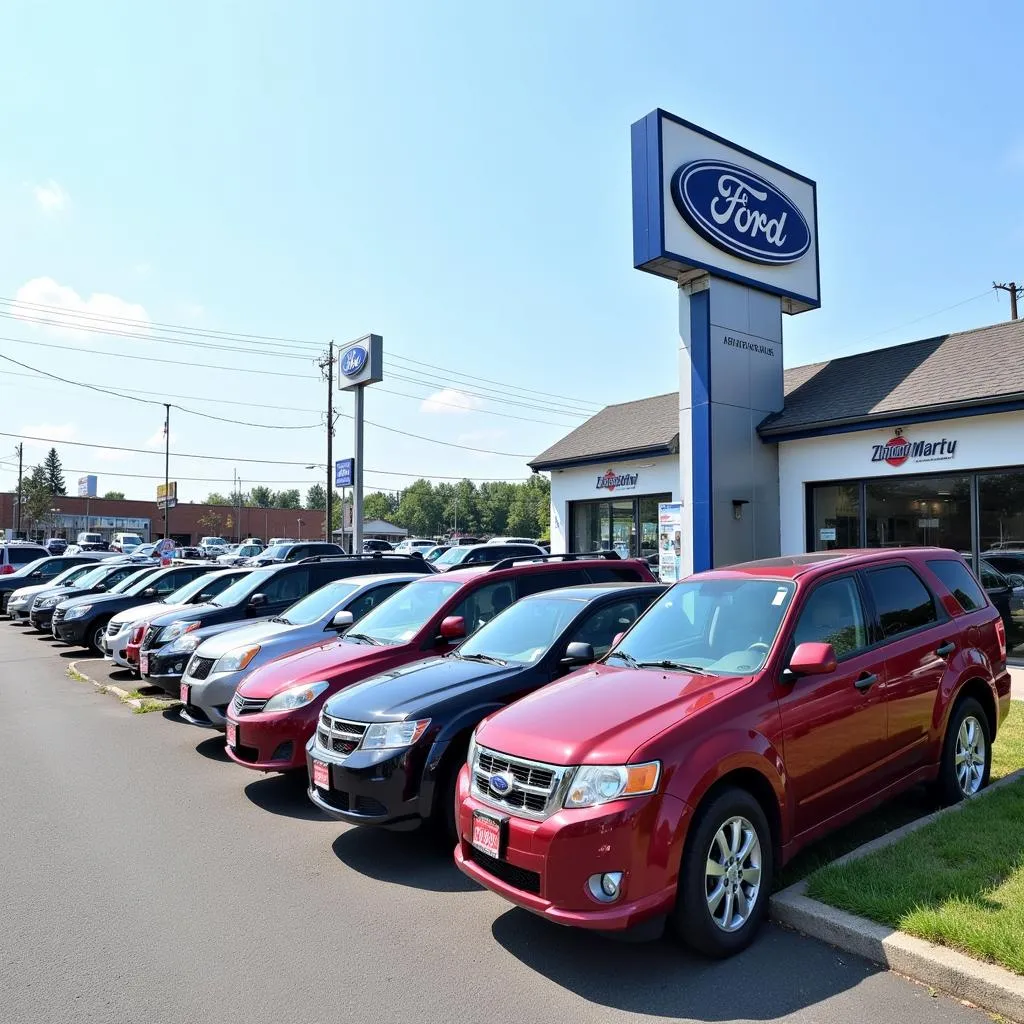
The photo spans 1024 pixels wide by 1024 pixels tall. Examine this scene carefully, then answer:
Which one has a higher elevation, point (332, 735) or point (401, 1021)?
point (332, 735)

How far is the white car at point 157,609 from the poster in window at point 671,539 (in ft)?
23.3

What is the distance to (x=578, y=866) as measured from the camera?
140 inches

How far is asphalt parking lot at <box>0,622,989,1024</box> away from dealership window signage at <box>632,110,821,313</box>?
34.4 ft

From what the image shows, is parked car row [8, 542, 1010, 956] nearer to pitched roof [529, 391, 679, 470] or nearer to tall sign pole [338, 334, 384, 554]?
pitched roof [529, 391, 679, 470]

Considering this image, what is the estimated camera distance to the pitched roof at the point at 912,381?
12.4 metres

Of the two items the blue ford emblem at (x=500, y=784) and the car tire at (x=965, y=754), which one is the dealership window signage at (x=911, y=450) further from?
the blue ford emblem at (x=500, y=784)

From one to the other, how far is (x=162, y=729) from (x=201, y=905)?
17.2 feet

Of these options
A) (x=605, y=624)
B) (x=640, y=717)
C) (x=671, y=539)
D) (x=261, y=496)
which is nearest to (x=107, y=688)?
(x=605, y=624)

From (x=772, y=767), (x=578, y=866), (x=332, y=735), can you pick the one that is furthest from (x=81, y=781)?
(x=772, y=767)

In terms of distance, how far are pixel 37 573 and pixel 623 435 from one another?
18133 mm

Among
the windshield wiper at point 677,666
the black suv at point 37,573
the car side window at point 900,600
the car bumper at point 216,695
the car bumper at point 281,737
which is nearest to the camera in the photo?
the windshield wiper at point 677,666

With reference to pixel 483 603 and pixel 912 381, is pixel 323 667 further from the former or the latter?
pixel 912 381

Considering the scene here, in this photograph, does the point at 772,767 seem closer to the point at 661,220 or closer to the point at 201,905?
the point at 201,905

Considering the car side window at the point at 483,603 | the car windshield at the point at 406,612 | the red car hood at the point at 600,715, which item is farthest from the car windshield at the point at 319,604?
the red car hood at the point at 600,715
